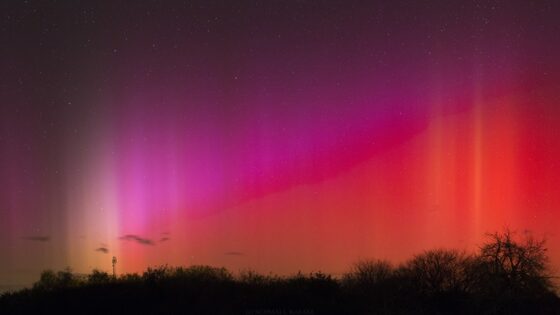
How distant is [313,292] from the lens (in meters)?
29.7

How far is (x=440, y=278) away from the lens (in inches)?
1858

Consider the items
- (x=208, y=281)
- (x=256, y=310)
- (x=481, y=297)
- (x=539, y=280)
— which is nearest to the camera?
(x=256, y=310)

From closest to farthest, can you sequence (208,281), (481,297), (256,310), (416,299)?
(256,310) < (208,281) < (416,299) < (481,297)

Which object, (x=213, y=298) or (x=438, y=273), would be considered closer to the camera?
(x=213, y=298)

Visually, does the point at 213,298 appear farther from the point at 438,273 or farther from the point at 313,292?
the point at 438,273

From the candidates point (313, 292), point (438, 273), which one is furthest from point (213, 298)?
point (438, 273)

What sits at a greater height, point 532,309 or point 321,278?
point 321,278

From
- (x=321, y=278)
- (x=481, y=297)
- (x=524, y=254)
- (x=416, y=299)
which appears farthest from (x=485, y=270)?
Result: (x=321, y=278)

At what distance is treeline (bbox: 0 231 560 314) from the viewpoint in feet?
87.9

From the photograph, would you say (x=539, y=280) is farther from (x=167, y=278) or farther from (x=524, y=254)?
(x=167, y=278)

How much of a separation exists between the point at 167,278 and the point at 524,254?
2786 cm

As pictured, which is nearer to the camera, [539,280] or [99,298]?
[99,298]

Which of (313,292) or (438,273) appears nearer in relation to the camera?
(313,292)

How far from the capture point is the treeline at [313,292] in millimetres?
26797
